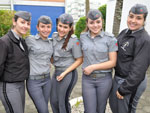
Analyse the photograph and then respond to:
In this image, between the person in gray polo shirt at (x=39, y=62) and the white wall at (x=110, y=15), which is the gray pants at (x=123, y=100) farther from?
the white wall at (x=110, y=15)

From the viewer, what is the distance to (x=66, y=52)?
2564mm

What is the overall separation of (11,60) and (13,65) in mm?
75

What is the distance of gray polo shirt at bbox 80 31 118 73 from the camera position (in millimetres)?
2352

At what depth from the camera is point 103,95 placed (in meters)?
2.44

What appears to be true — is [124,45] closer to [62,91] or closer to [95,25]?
[95,25]

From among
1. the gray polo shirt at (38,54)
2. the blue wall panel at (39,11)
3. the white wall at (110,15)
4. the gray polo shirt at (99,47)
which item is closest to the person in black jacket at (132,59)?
Answer: the gray polo shirt at (99,47)

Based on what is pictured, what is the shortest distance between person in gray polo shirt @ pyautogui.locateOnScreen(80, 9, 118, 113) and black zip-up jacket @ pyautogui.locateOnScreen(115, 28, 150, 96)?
0.49 ft

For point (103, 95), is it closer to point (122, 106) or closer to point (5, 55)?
point (122, 106)

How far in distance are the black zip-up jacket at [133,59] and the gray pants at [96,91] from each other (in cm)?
28

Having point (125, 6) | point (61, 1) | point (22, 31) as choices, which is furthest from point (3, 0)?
point (22, 31)

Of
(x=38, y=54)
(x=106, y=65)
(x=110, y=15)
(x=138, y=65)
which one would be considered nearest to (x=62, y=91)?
(x=38, y=54)

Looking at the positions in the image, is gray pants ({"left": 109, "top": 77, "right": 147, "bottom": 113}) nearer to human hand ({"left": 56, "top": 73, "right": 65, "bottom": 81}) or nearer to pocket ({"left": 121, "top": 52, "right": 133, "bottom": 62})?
pocket ({"left": 121, "top": 52, "right": 133, "bottom": 62})

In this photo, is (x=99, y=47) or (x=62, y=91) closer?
(x=99, y=47)

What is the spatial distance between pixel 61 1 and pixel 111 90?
23.4m
